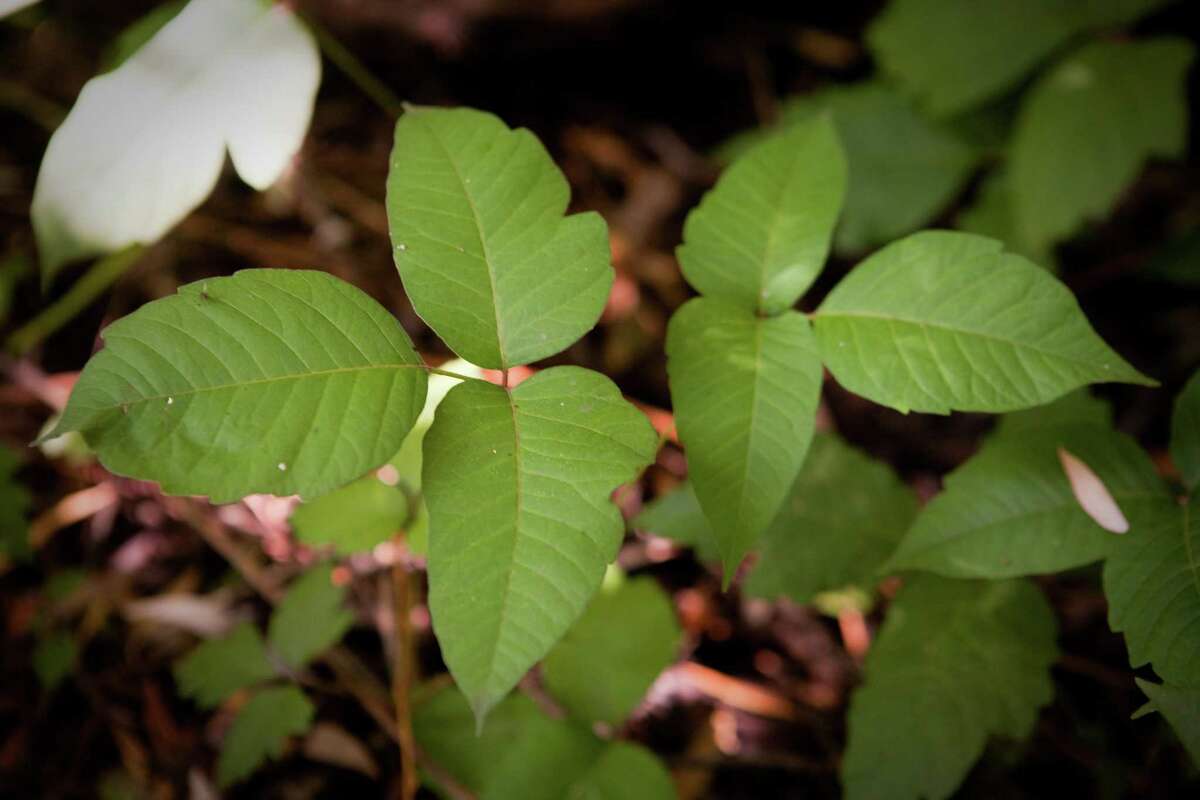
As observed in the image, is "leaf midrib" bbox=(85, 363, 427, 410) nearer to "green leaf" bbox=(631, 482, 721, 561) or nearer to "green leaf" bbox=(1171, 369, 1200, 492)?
"green leaf" bbox=(631, 482, 721, 561)

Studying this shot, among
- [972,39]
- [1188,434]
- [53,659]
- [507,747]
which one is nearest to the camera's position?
[1188,434]

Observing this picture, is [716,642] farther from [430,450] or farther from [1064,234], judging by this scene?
[1064,234]

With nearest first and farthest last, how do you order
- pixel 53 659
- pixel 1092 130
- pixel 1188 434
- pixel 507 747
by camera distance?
pixel 1188 434 < pixel 507 747 < pixel 53 659 < pixel 1092 130

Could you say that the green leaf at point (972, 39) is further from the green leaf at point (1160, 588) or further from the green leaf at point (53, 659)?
the green leaf at point (53, 659)

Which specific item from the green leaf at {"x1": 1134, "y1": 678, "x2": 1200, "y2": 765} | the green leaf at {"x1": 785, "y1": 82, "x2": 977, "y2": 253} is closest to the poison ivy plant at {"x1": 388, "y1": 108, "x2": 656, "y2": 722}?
the green leaf at {"x1": 1134, "y1": 678, "x2": 1200, "y2": 765}

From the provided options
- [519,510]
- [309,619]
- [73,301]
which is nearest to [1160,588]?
[519,510]

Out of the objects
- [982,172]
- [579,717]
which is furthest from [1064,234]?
[579,717]

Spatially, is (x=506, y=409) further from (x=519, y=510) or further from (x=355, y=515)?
(x=355, y=515)
